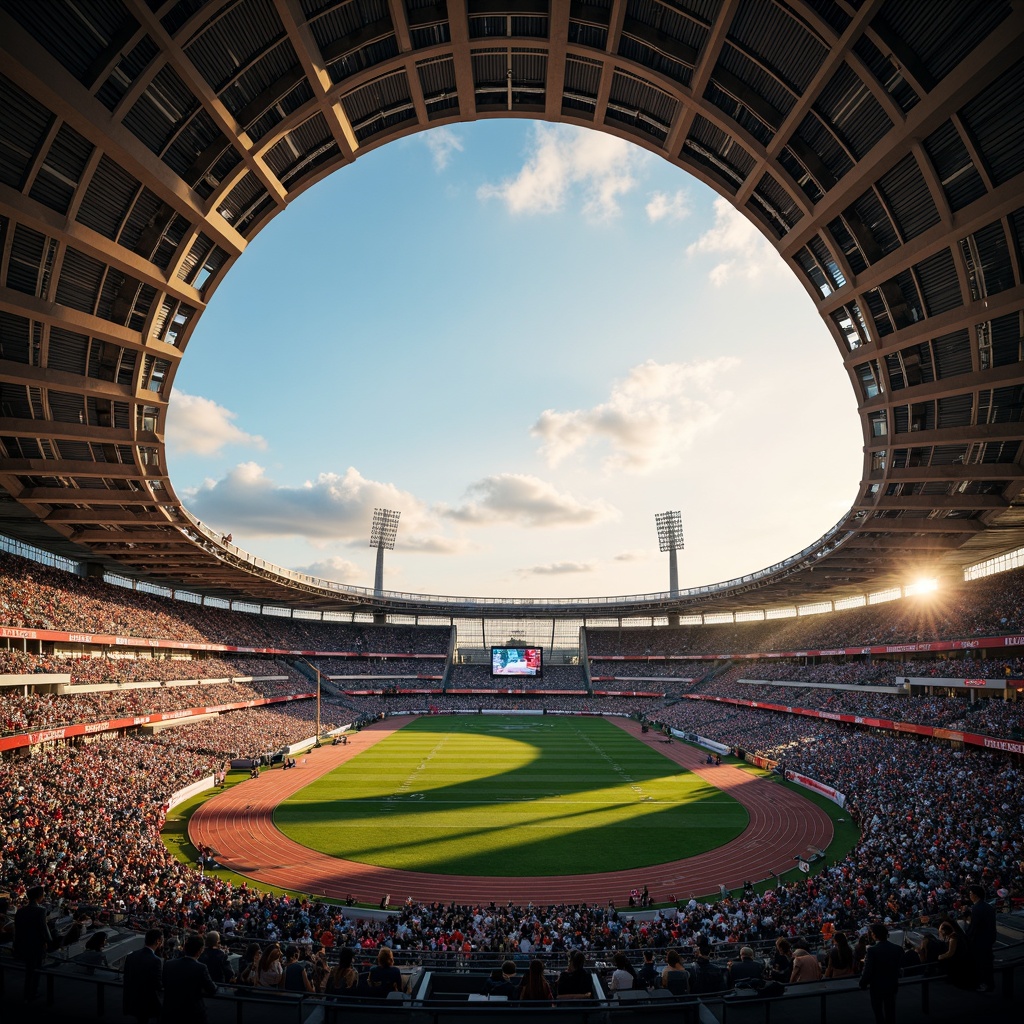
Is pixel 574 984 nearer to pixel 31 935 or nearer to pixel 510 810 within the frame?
pixel 31 935

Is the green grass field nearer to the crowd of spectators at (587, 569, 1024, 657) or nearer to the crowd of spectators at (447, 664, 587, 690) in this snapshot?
the crowd of spectators at (587, 569, 1024, 657)

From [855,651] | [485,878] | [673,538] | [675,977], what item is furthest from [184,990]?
[673,538]

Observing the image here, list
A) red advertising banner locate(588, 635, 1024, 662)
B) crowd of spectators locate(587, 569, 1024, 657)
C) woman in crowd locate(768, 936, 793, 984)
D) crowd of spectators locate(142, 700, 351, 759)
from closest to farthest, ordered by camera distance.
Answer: woman in crowd locate(768, 936, 793, 984)
red advertising banner locate(588, 635, 1024, 662)
crowd of spectators locate(587, 569, 1024, 657)
crowd of spectators locate(142, 700, 351, 759)

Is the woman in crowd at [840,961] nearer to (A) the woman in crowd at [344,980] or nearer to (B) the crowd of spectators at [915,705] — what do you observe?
(A) the woman in crowd at [344,980]

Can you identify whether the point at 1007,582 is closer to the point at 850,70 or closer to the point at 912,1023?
the point at 850,70

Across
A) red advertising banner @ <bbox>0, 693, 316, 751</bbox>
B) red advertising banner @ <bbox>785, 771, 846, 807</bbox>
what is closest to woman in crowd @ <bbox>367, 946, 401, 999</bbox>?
red advertising banner @ <bbox>0, 693, 316, 751</bbox>

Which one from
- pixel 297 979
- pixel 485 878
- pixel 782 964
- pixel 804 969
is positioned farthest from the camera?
pixel 485 878

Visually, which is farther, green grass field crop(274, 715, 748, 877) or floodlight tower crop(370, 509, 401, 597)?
floodlight tower crop(370, 509, 401, 597)
